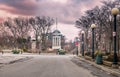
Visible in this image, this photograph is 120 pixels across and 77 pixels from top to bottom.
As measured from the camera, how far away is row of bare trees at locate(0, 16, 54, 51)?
11650 cm

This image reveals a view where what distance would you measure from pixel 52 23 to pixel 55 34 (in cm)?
764

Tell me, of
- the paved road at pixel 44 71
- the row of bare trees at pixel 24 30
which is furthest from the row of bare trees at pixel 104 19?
the row of bare trees at pixel 24 30

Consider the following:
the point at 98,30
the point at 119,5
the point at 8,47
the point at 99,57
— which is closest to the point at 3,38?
the point at 8,47

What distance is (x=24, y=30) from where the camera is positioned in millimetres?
119000

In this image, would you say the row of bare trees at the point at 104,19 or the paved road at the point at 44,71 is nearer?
the paved road at the point at 44,71

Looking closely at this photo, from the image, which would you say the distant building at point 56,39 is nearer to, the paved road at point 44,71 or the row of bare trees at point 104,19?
the row of bare trees at point 104,19

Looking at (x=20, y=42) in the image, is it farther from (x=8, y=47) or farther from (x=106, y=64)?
(x=106, y=64)

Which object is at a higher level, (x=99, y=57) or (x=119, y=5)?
(x=119, y=5)

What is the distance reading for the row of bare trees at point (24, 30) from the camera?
4587 inches

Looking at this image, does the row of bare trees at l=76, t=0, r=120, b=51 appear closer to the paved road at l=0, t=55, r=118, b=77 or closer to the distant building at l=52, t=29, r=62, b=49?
the paved road at l=0, t=55, r=118, b=77

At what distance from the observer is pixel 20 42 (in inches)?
4498

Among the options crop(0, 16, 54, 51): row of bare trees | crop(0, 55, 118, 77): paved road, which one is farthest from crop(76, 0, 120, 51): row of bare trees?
crop(0, 16, 54, 51): row of bare trees

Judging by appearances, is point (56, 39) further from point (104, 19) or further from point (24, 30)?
point (104, 19)

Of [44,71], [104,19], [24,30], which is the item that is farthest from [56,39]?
[44,71]
